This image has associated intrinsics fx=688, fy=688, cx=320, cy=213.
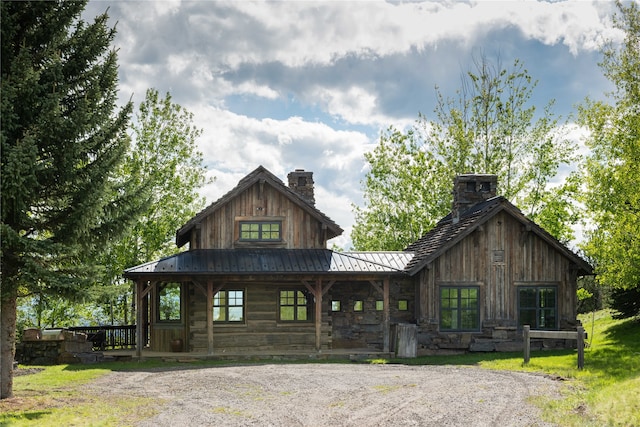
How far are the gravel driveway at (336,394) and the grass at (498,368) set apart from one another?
1.79 feet

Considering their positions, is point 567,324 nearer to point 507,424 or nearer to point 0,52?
point 507,424

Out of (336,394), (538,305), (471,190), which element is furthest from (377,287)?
(336,394)

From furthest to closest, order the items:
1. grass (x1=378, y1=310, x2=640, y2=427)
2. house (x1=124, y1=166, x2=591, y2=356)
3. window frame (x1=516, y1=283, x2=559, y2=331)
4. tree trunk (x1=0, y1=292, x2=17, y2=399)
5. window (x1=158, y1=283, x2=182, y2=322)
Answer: window frame (x1=516, y1=283, x2=559, y2=331), window (x1=158, y1=283, x2=182, y2=322), house (x1=124, y1=166, x2=591, y2=356), tree trunk (x1=0, y1=292, x2=17, y2=399), grass (x1=378, y1=310, x2=640, y2=427)

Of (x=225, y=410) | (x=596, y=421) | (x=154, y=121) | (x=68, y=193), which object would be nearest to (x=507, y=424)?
(x=596, y=421)

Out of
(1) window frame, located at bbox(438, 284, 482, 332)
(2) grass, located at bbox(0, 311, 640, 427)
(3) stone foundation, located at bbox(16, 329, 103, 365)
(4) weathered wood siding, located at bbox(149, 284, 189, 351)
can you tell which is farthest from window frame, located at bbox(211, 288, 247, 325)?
(1) window frame, located at bbox(438, 284, 482, 332)

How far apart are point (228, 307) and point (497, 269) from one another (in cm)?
1024

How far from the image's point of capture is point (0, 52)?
567 inches

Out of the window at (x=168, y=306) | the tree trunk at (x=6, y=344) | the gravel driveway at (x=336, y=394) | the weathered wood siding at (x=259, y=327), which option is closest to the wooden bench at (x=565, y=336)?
the gravel driveway at (x=336, y=394)

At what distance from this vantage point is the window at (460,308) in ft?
84.5

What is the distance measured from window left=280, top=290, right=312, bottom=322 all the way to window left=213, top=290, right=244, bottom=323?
1.56m

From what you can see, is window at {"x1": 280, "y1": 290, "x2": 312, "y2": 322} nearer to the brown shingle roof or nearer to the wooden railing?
the brown shingle roof

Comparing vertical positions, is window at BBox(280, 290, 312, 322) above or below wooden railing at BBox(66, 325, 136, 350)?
above

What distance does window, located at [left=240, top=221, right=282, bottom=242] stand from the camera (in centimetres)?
2644

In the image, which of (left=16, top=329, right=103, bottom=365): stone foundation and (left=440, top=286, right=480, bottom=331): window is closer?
(left=16, top=329, right=103, bottom=365): stone foundation
